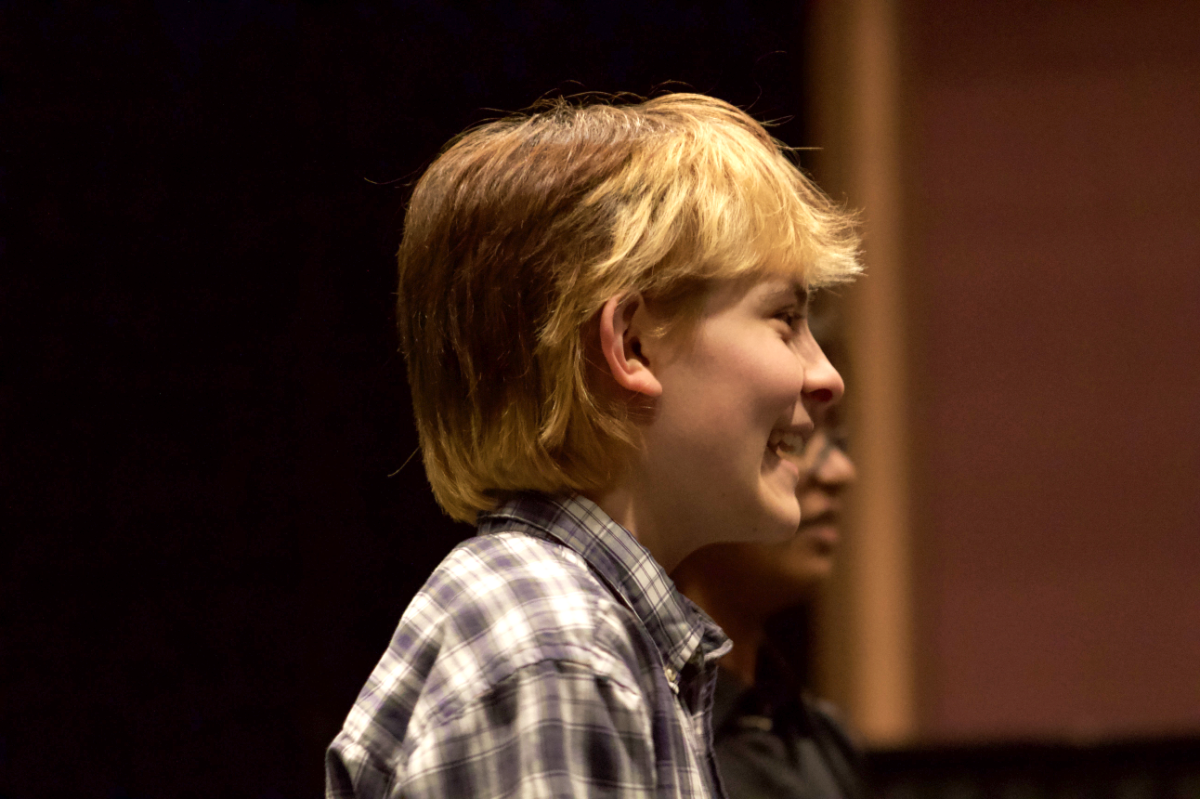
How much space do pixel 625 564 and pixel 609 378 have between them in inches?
5.9

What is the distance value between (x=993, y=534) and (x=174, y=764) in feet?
6.67

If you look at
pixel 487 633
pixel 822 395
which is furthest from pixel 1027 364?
pixel 487 633

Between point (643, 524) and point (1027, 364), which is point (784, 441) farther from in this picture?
point (1027, 364)

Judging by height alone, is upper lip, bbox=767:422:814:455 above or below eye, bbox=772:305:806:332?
below

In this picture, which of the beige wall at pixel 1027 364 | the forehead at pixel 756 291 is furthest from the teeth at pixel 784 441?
the beige wall at pixel 1027 364

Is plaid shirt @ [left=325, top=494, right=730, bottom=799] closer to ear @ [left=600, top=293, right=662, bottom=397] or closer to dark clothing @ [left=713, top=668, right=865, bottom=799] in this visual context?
ear @ [left=600, top=293, right=662, bottom=397]

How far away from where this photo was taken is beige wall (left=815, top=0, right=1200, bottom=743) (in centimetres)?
319

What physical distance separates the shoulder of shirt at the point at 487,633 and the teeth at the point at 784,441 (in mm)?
212

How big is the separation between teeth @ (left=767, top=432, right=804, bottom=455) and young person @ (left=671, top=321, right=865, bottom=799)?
42 cm

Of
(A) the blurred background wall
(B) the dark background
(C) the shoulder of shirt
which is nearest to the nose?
(C) the shoulder of shirt

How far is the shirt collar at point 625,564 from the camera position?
3.13 ft

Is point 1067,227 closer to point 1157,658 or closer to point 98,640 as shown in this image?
point 1157,658

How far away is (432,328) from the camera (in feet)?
3.42

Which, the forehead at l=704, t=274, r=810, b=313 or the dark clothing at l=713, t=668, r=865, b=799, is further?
the dark clothing at l=713, t=668, r=865, b=799
